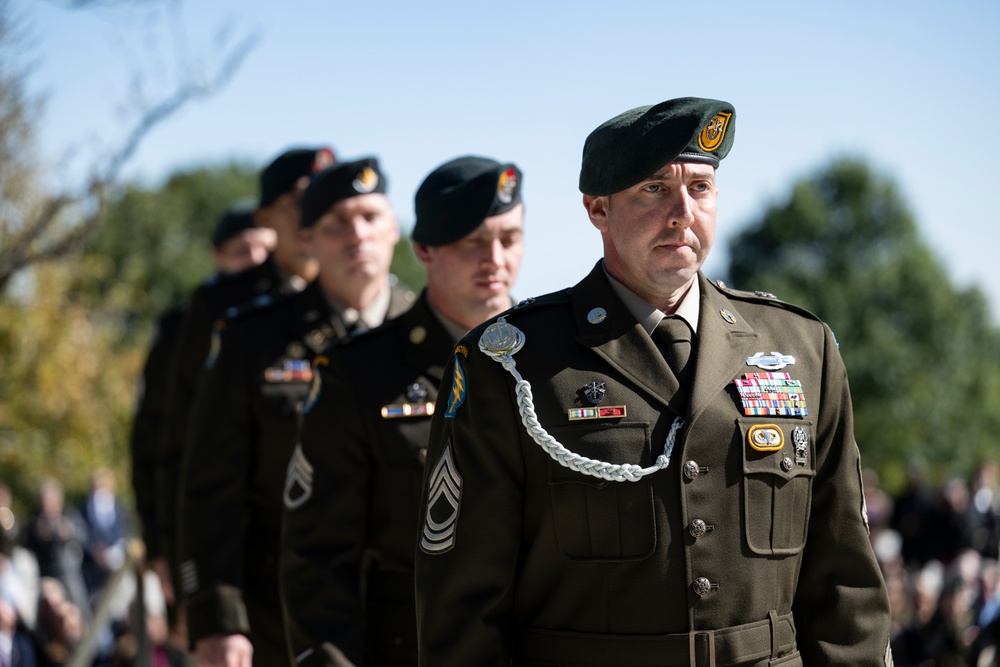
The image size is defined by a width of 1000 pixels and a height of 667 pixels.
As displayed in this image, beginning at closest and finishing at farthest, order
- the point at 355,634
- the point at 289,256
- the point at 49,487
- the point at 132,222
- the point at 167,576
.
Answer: the point at 355,634 → the point at 289,256 → the point at 167,576 → the point at 49,487 → the point at 132,222

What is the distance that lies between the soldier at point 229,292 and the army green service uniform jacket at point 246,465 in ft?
3.49

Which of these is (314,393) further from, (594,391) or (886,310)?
(886,310)

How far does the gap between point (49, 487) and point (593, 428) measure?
13.6 m

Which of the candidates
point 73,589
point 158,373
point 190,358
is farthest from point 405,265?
point 190,358

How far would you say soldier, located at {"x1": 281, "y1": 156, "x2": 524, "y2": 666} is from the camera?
4.16 metres

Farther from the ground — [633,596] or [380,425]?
[380,425]

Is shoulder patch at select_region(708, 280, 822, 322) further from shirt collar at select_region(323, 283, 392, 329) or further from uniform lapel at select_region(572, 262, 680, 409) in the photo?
shirt collar at select_region(323, 283, 392, 329)

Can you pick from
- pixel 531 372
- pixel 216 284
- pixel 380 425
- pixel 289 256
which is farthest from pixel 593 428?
pixel 216 284

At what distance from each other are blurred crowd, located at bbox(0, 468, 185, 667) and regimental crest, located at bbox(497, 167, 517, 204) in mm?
4854

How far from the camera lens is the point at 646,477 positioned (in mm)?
3025

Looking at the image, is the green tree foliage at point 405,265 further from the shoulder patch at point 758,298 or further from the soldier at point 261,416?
the shoulder patch at point 758,298

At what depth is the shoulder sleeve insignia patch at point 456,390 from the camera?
126 inches

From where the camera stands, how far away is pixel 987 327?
48750 mm

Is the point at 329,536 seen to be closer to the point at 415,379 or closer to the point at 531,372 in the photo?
the point at 415,379
